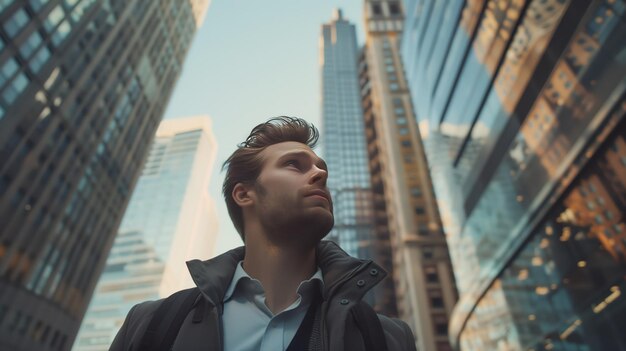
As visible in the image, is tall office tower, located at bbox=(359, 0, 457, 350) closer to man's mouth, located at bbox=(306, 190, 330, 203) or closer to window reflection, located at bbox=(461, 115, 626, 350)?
window reflection, located at bbox=(461, 115, 626, 350)

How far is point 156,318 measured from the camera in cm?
171

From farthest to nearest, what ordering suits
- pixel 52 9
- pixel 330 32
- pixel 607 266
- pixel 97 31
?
pixel 330 32 < pixel 97 31 < pixel 52 9 < pixel 607 266

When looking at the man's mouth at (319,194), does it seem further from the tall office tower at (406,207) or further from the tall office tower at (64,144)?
the tall office tower at (406,207)

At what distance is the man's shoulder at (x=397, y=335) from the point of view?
1804 millimetres

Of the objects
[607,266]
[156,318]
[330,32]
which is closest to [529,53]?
[607,266]

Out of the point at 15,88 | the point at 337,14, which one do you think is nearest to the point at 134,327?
the point at 15,88

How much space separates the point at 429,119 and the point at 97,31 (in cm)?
3380

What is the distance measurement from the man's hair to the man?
12 mm

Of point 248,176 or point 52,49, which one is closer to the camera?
point 248,176

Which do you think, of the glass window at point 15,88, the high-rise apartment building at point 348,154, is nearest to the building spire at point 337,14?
the high-rise apartment building at point 348,154

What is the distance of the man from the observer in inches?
65.0

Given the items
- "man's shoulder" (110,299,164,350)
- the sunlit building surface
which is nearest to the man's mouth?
"man's shoulder" (110,299,164,350)

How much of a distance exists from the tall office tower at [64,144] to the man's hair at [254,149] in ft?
95.7

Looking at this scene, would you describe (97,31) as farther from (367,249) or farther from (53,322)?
(367,249)
